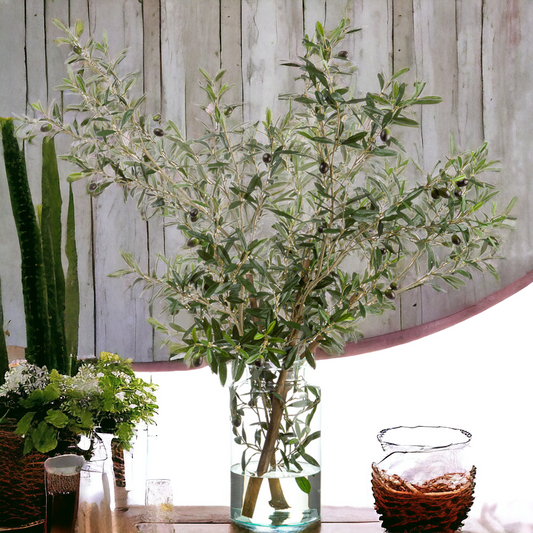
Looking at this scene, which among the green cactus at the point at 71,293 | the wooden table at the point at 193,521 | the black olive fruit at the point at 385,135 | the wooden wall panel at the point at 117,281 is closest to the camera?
the black olive fruit at the point at 385,135

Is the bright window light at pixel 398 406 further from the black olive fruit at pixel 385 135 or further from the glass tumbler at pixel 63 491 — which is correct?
the black olive fruit at pixel 385 135

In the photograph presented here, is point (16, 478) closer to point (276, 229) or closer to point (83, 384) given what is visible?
point (83, 384)

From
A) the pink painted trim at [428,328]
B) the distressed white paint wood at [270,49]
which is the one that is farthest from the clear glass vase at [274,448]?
the distressed white paint wood at [270,49]

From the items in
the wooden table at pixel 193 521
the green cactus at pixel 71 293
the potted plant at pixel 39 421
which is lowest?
the wooden table at pixel 193 521

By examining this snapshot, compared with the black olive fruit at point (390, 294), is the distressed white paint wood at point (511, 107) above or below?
above

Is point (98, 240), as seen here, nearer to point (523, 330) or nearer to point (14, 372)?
point (14, 372)

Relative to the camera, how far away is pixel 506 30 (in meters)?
1.46

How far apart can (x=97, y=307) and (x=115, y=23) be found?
0.66 metres

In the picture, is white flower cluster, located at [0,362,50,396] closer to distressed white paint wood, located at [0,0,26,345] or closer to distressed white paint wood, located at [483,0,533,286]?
distressed white paint wood, located at [0,0,26,345]

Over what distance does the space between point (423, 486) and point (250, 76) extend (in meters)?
0.97

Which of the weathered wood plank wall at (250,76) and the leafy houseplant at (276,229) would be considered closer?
the leafy houseplant at (276,229)

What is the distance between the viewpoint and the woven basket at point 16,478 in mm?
1040

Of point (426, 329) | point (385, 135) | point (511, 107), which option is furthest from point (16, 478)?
point (511, 107)

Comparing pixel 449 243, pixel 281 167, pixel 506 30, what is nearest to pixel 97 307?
pixel 281 167
